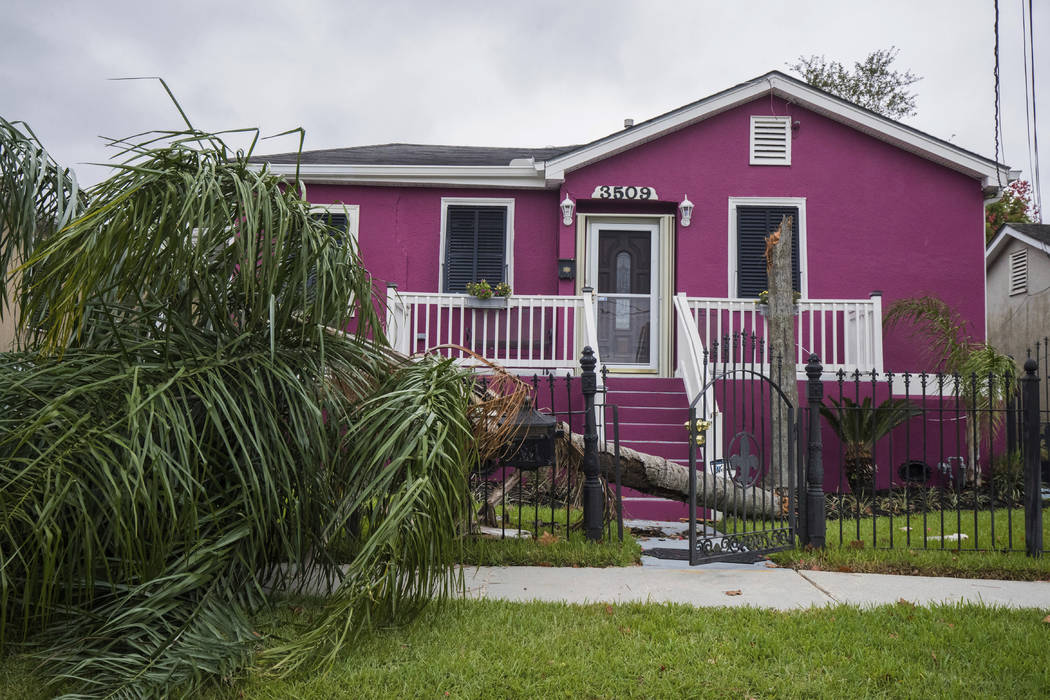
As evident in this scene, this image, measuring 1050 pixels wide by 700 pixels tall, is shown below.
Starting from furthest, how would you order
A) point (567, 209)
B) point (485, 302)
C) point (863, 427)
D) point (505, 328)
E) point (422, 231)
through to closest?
point (422, 231), point (567, 209), point (505, 328), point (485, 302), point (863, 427)

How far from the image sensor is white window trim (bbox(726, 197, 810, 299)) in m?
11.0

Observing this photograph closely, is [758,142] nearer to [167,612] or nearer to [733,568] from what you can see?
[733,568]

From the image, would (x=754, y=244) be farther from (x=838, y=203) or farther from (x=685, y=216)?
(x=838, y=203)

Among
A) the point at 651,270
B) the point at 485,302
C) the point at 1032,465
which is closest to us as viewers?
the point at 1032,465

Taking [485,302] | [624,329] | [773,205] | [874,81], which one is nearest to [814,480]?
[485,302]

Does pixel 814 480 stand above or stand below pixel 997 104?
below

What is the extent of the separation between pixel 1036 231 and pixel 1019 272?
98cm

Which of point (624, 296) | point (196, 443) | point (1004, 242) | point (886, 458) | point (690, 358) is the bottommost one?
point (886, 458)

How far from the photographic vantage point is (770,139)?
11188mm

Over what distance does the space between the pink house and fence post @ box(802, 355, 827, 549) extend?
5.52 metres

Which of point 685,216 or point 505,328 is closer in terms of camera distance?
point 505,328

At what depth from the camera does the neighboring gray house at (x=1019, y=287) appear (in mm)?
15555

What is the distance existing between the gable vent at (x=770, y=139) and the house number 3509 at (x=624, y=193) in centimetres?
166

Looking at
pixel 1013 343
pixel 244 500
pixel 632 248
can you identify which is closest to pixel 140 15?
pixel 632 248
